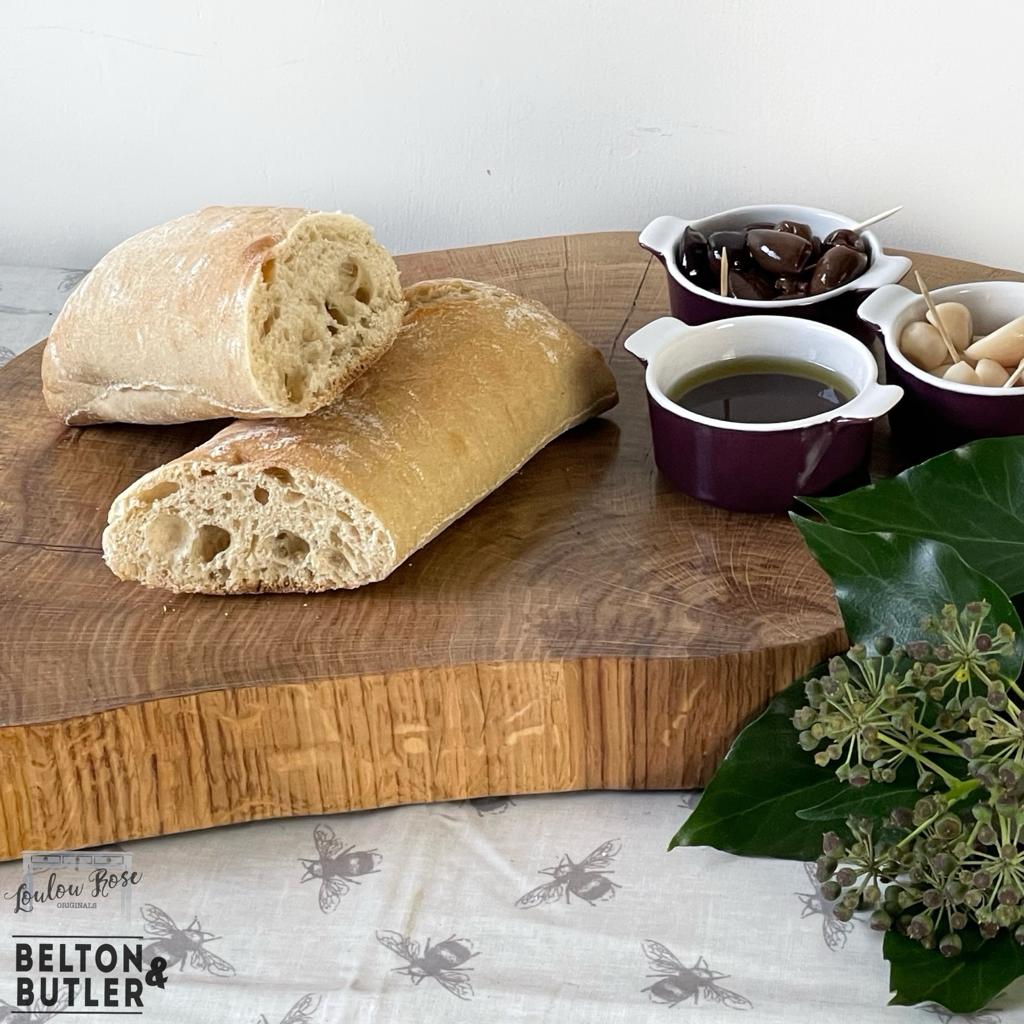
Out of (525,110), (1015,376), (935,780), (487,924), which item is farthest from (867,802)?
(525,110)

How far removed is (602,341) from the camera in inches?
59.1

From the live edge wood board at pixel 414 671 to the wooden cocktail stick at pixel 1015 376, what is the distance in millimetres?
224

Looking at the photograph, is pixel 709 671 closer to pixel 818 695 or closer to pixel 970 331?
pixel 818 695

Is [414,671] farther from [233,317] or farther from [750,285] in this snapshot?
[750,285]

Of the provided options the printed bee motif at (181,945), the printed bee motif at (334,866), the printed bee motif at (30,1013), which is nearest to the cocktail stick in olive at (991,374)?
the printed bee motif at (334,866)

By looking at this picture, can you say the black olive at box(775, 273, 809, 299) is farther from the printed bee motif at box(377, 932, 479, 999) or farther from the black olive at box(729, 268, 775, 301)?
the printed bee motif at box(377, 932, 479, 999)

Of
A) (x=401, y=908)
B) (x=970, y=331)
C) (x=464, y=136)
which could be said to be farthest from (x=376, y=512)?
(x=464, y=136)

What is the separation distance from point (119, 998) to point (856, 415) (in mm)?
735

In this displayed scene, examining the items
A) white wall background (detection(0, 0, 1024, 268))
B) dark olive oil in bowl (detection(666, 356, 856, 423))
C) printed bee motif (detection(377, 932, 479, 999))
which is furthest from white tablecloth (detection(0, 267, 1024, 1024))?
white wall background (detection(0, 0, 1024, 268))

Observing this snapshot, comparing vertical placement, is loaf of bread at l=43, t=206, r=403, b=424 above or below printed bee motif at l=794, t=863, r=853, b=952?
above

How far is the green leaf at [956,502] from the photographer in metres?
1.11

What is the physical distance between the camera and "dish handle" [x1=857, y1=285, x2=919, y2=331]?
4.21 feet

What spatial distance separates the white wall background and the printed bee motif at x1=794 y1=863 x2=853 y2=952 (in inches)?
34.6

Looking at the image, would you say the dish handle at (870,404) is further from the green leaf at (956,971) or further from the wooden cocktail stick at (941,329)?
the green leaf at (956,971)
